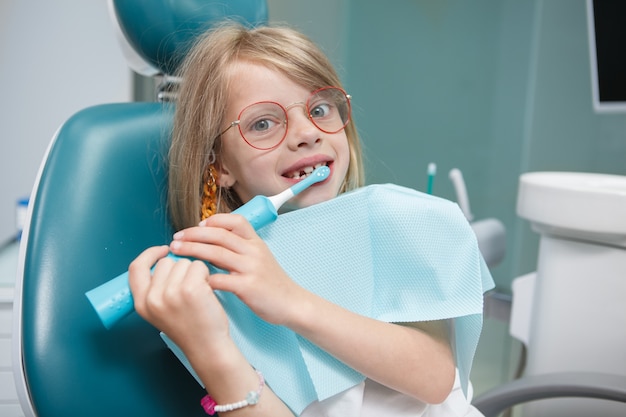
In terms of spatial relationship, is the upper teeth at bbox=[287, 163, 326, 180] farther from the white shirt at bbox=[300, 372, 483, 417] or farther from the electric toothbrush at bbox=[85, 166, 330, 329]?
the white shirt at bbox=[300, 372, 483, 417]

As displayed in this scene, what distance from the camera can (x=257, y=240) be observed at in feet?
2.21

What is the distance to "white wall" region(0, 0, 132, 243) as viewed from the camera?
164 centimetres

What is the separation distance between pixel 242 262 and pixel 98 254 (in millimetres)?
222

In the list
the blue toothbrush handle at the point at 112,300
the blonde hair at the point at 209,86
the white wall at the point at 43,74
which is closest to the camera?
the blue toothbrush handle at the point at 112,300

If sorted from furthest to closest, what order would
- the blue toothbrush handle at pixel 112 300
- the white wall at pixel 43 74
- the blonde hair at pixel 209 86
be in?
1. the white wall at pixel 43 74
2. the blonde hair at pixel 209 86
3. the blue toothbrush handle at pixel 112 300

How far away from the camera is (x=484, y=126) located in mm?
2852

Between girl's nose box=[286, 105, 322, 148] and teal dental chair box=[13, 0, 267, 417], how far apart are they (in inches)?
8.3

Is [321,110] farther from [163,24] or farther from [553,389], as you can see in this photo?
[553,389]

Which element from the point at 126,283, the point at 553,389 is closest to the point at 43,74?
the point at 126,283

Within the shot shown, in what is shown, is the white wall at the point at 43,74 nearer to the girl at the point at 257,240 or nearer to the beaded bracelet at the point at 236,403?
the girl at the point at 257,240

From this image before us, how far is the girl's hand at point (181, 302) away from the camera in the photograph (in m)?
0.60

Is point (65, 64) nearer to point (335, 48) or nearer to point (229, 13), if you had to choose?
point (229, 13)

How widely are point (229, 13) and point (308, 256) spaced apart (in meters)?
0.46

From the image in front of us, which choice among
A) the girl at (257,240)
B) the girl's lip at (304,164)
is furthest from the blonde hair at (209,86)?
the girl's lip at (304,164)
